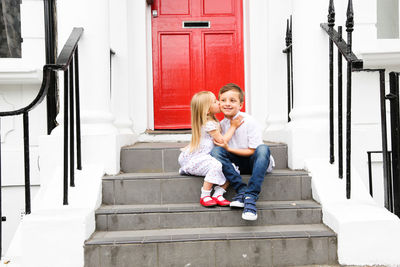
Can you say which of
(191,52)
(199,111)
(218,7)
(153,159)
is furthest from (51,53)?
(218,7)

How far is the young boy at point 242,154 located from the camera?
245 centimetres

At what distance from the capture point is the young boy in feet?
8.04

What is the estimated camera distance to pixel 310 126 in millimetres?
2938

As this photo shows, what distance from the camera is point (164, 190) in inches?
107

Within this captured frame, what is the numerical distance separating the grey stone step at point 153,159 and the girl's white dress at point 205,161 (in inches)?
10.8

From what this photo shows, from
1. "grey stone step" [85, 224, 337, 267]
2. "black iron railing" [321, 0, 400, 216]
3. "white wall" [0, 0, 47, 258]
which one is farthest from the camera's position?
"white wall" [0, 0, 47, 258]

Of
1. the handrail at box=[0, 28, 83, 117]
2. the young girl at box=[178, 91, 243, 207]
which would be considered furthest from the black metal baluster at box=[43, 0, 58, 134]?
the young girl at box=[178, 91, 243, 207]

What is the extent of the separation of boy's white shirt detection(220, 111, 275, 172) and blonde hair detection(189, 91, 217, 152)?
23 cm

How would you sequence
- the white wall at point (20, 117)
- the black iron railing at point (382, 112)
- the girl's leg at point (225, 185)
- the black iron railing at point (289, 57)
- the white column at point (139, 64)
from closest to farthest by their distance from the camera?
1. the black iron railing at point (382, 112)
2. the girl's leg at point (225, 185)
3. the white wall at point (20, 117)
4. the black iron railing at point (289, 57)
5. the white column at point (139, 64)

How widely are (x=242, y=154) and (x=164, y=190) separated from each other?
0.67m

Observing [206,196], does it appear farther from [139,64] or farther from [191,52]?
[191,52]

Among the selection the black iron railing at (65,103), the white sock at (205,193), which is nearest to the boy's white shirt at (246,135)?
the white sock at (205,193)

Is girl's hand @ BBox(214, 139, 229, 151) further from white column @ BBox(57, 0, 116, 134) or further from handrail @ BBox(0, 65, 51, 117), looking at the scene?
handrail @ BBox(0, 65, 51, 117)

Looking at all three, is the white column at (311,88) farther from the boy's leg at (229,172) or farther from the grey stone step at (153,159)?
the boy's leg at (229,172)
